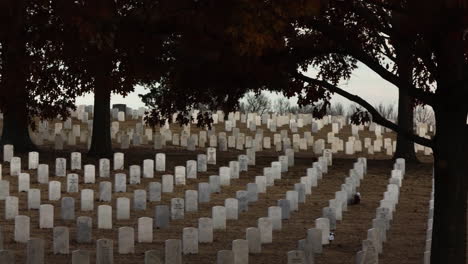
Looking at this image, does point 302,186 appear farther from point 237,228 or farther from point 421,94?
point 421,94

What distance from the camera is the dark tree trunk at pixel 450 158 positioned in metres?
13.4

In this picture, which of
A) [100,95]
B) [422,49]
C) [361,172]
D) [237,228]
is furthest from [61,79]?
[100,95]

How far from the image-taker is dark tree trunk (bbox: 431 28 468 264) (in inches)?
526

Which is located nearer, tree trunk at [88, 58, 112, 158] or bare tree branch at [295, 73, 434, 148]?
bare tree branch at [295, 73, 434, 148]

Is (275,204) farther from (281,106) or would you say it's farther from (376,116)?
(281,106)

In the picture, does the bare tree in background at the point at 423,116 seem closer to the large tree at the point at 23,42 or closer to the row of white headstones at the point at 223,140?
the row of white headstones at the point at 223,140

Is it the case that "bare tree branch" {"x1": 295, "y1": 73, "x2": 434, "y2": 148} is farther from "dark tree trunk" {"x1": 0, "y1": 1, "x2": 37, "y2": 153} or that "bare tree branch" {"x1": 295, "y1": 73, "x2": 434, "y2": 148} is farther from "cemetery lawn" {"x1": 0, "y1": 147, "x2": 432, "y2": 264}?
"dark tree trunk" {"x1": 0, "y1": 1, "x2": 37, "y2": 153}

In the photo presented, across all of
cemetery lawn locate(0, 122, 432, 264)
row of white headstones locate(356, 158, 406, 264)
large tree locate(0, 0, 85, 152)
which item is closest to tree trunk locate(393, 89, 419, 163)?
cemetery lawn locate(0, 122, 432, 264)

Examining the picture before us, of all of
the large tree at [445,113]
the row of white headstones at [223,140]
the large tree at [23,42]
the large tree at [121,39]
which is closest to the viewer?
the large tree at [121,39]

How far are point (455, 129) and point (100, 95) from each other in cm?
1811

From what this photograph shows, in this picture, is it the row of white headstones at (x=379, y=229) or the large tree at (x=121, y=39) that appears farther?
the row of white headstones at (x=379, y=229)

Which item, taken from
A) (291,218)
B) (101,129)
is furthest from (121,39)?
(101,129)

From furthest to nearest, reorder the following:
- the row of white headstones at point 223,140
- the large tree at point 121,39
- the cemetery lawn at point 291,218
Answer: the row of white headstones at point 223,140, the cemetery lawn at point 291,218, the large tree at point 121,39

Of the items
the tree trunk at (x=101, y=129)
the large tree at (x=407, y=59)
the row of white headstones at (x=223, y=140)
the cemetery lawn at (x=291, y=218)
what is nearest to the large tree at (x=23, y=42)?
the large tree at (x=407, y=59)
